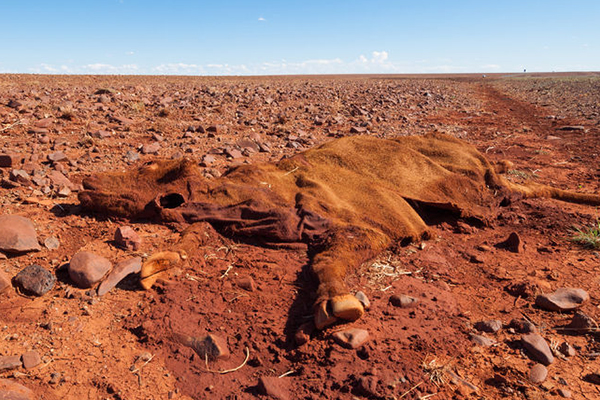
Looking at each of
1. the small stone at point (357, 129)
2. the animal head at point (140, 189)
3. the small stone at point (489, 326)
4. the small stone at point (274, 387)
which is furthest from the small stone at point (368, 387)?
the small stone at point (357, 129)

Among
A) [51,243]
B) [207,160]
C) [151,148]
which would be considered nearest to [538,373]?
[51,243]

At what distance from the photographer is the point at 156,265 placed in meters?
3.40

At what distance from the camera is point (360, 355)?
8.98 feet

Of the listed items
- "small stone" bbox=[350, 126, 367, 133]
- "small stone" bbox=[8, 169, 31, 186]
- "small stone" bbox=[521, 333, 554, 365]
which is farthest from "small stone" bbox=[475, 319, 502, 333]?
"small stone" bbox=[350, 126, 367, 133]

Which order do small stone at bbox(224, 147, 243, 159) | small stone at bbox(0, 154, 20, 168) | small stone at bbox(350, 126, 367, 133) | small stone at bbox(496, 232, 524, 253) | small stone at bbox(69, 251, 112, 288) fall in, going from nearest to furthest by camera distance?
1. small stone at bbox(69, 251, 112, 288)
2. small stone at bbox(496, 232, 524, 253)
3. small stone at bbox(0, 154, 20, 168)
4. small stone at bbox(224, 147, 243, 159)
5. small stone at bbox(350, 126, 367, 133)

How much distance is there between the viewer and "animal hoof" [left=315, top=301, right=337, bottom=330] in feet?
9.59

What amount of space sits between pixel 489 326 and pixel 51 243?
145 inches

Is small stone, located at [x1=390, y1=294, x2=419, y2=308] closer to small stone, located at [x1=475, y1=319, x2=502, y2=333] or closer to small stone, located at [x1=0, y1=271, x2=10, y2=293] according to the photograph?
small stone, located at [x1=475, y1=319, x2=502, y2=333]

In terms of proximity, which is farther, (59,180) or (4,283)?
(59,180)

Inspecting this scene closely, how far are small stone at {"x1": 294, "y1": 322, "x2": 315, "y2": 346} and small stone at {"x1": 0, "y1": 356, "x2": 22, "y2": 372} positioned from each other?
1689mm

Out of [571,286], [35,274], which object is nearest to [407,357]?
[571,286]

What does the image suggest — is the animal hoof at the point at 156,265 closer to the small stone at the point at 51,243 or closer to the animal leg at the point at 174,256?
the animal leg at the point at 174,256

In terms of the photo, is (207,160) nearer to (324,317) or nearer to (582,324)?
(324,317)

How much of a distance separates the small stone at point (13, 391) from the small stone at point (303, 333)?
5.14 feet
